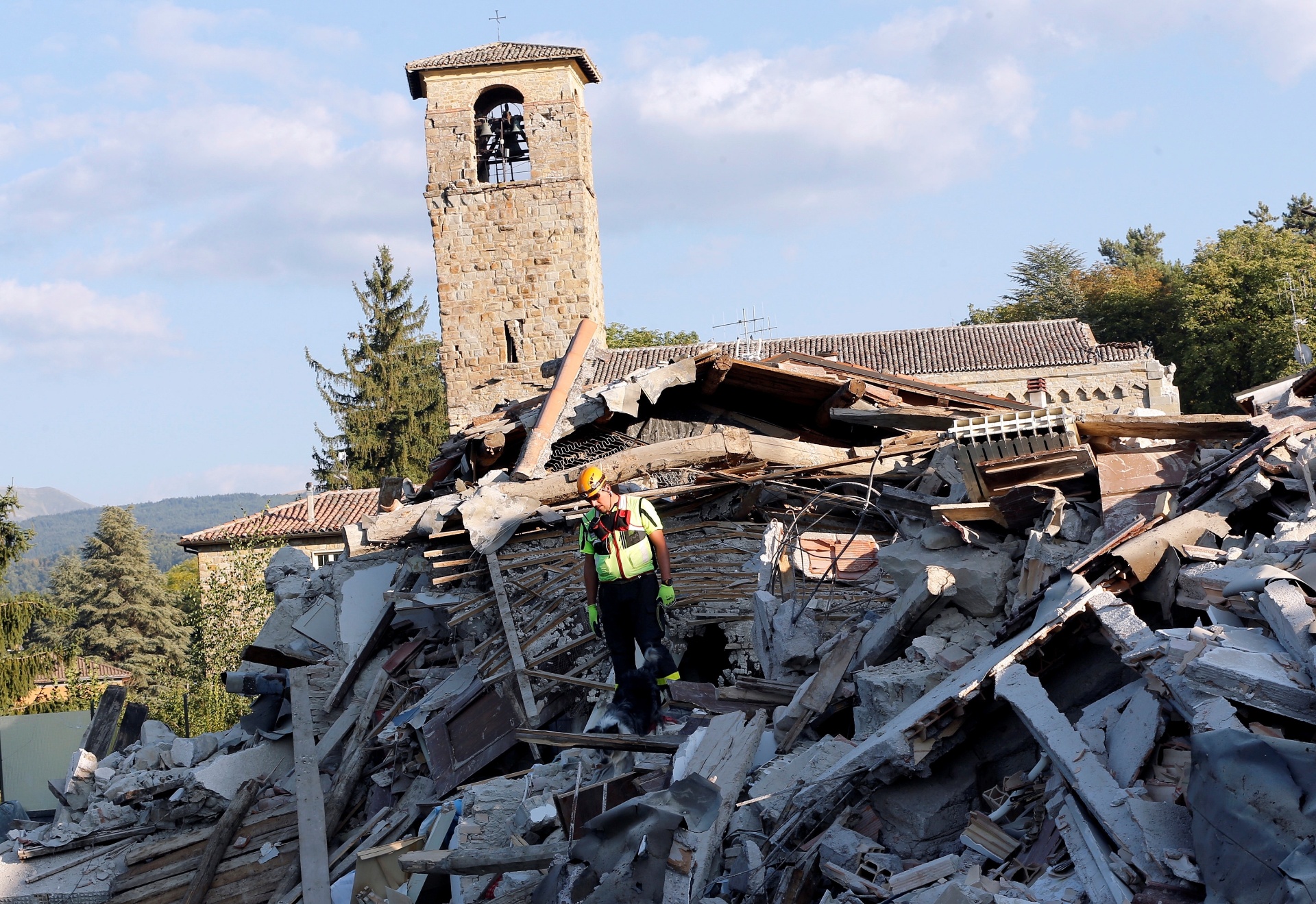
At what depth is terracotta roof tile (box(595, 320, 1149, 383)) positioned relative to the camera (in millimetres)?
30719

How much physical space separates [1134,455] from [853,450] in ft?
8.28

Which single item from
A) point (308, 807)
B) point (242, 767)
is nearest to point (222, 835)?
point (308, 807)

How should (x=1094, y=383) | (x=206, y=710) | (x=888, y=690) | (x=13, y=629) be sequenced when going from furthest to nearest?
(x=1094, y=383), (x=13, y=629), (x=206, y=710), (x=888, y=690)

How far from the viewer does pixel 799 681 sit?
5754 mm

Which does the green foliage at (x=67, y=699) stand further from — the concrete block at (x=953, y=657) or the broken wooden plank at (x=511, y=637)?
the concrete block at (x=953, y=657)

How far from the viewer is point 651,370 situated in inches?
368

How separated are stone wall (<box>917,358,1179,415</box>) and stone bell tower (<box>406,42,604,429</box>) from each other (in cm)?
1043

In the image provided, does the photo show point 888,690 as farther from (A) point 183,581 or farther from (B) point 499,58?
(A) point 183,581

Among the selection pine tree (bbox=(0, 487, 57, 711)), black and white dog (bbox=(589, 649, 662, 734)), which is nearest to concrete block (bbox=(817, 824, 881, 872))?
black and white dog (bbox=(589, 649, 662, 734))

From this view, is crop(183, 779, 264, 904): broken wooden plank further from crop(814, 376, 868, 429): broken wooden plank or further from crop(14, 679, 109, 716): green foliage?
crop(14, 679, 109, 716): green foliage

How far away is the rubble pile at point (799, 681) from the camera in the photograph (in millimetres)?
3631

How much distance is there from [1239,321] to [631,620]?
106ft

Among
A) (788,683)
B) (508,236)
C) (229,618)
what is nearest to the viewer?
(788,683)

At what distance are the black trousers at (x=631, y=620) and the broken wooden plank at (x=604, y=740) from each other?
0.45m
